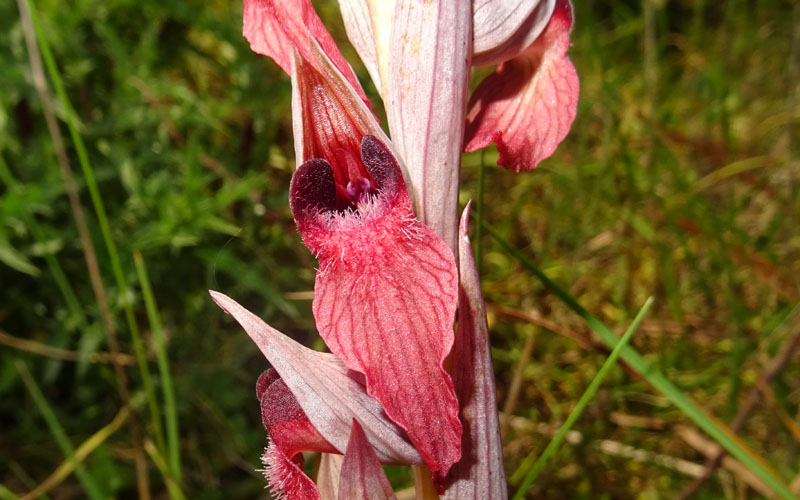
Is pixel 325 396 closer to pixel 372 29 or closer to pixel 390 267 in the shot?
pixel 390 267

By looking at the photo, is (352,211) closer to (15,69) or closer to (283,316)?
(283,316)

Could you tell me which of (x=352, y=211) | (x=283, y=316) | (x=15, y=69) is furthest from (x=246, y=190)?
(x=352, y=211)

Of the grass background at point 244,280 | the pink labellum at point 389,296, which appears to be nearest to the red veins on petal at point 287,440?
the pink labellum at point 389,296

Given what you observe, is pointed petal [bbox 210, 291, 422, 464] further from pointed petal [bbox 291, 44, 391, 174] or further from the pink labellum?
pointed petal [bbox 291, 44, 391, 174]

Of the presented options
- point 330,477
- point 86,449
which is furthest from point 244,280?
point 330,477

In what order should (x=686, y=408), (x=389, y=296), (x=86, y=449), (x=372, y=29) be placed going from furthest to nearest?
1. (x=86, y=449)
2. (x=686, y=408)
3. (x=372, y=29)
4. (x=389, y=296)
